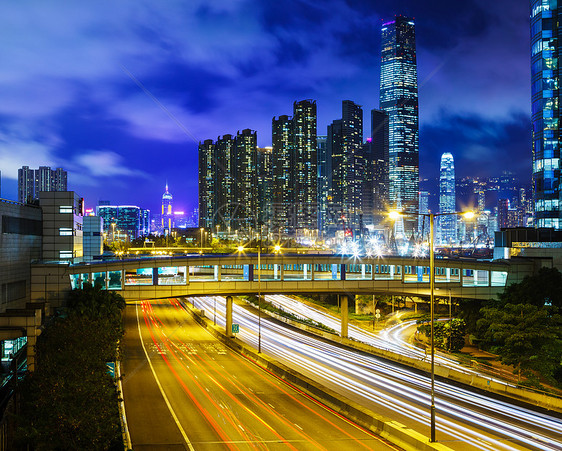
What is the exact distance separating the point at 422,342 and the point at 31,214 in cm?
5064

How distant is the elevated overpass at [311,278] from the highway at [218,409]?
7.76m

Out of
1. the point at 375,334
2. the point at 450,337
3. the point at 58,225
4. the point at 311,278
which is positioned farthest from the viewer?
the point at 375,334

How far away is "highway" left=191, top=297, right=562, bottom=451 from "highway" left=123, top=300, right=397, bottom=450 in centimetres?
383

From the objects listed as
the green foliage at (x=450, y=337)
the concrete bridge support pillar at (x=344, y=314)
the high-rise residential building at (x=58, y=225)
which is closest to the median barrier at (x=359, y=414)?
the concrete bridge support pillar at (x=344, y=314)

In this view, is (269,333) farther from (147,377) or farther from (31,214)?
(31,214)

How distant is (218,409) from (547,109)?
10674 centimetres

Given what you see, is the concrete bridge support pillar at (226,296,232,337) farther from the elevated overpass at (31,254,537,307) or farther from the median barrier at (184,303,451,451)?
the median barrier at (184,303,451,451)

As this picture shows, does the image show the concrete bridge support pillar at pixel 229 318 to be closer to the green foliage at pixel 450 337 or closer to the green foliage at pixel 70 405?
the green foliage at pixel 450 337

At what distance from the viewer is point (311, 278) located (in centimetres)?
6075

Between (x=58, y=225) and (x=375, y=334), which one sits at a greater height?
(x=58, y=225)

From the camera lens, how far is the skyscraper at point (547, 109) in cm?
10669

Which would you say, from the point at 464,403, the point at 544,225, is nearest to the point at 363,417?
the point at 464,403

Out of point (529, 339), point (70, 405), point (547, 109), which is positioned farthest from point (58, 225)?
point (547, 109)

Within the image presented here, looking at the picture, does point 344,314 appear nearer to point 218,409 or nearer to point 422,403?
point 422,403
